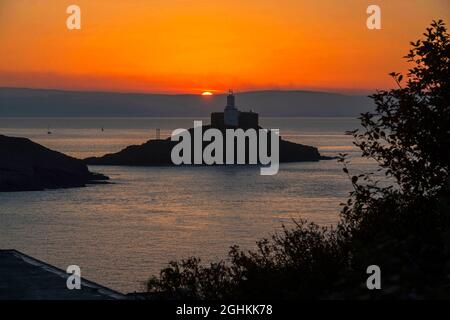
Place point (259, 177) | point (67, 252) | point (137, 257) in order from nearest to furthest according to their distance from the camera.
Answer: point (137, 257) < point (67, 252) < point (259, 177)

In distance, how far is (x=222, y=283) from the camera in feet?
46.5

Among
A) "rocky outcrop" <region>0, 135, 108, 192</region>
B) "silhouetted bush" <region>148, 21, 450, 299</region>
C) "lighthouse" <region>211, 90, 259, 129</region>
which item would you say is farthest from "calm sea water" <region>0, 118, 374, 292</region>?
"lighthouse" <region>211, 90, 259, 129</region>

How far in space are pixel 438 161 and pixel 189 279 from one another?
4.50 m

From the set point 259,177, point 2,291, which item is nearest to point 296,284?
point 2,291

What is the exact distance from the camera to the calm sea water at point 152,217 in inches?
2190

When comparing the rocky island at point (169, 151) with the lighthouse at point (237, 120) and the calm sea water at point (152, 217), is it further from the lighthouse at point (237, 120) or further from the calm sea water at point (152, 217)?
the calm sea water at point (152, 217)

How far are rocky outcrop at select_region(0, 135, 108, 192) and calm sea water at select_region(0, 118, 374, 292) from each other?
440 centimetres

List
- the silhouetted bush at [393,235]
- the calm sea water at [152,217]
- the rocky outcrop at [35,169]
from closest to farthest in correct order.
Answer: the silhouetted bush at [393,235]
the calm sea water at [152,217]
the rocky outcrop at [35,169]

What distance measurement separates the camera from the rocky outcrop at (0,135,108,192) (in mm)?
121963

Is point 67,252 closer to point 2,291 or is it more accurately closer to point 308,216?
point 308,216

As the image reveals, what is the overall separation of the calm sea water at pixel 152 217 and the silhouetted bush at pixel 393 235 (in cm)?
2243

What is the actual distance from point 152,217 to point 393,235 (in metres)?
70.8

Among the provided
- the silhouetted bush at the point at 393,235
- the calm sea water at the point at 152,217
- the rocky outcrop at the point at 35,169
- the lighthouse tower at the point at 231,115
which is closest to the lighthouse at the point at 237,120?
the lighthouse tower at the point at 231,115

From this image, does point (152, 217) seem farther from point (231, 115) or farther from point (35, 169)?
point (231, 115)
